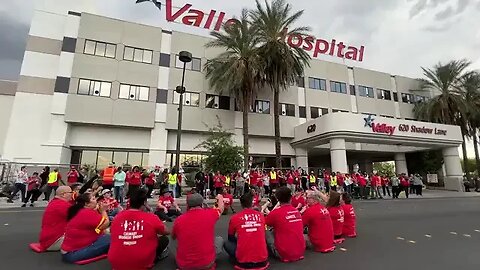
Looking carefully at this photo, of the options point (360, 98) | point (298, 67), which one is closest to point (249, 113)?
point (298, 67)

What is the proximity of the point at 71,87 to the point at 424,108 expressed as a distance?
35724 mm

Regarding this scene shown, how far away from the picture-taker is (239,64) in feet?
68.7

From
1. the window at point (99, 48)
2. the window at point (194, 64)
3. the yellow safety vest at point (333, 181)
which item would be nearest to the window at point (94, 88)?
the window at point (99, 48)

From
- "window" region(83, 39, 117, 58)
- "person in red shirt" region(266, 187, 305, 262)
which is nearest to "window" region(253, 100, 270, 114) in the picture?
"window" region(83, 39, 117, 58)

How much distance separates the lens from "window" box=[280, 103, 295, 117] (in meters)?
27.0

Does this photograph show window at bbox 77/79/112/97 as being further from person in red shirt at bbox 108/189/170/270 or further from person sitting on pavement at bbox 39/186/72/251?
person in red shirt at bbox 108/189/170/270

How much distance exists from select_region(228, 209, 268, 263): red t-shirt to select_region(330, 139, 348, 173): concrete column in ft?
61.6

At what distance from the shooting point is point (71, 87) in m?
20.4

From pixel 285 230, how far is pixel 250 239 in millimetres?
732

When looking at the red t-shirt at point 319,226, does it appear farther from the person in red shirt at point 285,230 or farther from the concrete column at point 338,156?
the concrete column at point 338,156

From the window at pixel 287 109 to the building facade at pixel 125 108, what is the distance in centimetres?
11

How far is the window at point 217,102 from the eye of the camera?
80.1 feet

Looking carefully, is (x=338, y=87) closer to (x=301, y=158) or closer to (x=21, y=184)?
(x=301, y=158)

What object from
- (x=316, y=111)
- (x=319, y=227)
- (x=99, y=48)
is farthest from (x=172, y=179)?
(x=316, y=111)
